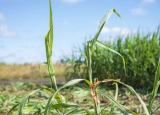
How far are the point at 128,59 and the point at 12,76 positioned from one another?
219 inches

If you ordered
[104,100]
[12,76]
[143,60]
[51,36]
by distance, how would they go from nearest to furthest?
[51,36] → [104,100] → [143,60] → [12,76]

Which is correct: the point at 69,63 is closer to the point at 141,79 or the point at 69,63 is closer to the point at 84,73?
the point at 84,73

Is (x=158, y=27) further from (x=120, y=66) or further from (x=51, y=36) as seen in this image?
(x=51, y=36)

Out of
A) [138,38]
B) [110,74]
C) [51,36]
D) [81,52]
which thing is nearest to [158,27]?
[138,38]

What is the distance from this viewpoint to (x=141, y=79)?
12.5 feet

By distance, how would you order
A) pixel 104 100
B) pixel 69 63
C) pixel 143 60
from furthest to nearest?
pixel 69 63, pixel 143 60, pixel 104 100

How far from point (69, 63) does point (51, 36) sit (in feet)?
10.6

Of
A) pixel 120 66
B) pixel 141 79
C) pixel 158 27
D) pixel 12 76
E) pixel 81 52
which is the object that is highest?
pixel 158 27

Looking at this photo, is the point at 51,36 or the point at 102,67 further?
the point at 102,67

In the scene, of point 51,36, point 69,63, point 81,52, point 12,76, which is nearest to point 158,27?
point 81,52

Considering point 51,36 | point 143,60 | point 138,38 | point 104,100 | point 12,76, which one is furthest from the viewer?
point 12,76

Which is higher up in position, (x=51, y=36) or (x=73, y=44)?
(x=51, y=36)

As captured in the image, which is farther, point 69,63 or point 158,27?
point 69,63

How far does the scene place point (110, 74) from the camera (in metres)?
4.04
